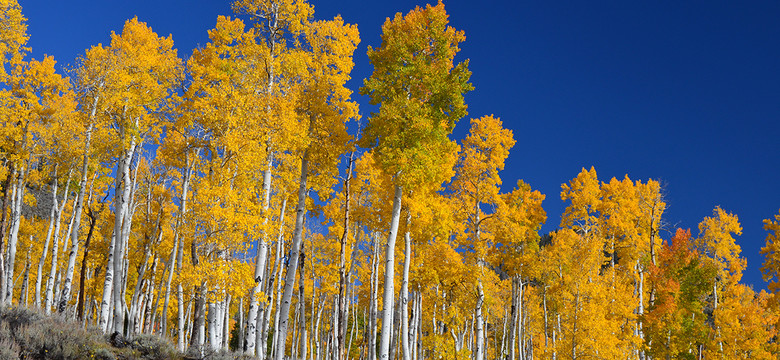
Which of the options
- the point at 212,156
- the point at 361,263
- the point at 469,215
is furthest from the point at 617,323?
the point at 212,156

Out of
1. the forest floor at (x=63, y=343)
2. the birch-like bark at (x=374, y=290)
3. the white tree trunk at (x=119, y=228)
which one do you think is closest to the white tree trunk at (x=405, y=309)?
the forest floor at (x=63, y=343)

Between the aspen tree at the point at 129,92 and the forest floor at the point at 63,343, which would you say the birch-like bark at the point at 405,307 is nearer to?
the forest floor at the point at 63,343

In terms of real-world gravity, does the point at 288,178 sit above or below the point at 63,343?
above

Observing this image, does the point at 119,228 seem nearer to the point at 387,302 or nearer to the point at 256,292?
the point at 256,292

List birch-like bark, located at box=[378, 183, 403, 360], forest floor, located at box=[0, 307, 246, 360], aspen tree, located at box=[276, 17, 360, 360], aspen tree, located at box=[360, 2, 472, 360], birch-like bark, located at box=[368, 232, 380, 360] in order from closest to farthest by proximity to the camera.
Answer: forest floor, located at box=[0, 307, 246, 360] → birch-like bark, located at box=[378, 183, 403, 360] → aspen tree, located at box=[360, 2, 472, 360] → aspen tree, located at box=[276, 17, 360, 360] → birch-like bark, located at box=[368, 232, 380, 360]

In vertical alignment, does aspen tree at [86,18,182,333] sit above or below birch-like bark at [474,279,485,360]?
above

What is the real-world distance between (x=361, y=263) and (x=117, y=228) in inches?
690

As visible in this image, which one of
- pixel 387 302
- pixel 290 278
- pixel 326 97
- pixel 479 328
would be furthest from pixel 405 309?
pixel 326 97

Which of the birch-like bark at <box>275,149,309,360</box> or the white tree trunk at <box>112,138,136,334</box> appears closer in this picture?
the white tree trunk at <box>112,138,136,334</box>

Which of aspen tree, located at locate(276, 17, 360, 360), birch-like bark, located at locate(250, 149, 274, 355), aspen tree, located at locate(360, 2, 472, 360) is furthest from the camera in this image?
aspen tree, located at locate(276, 17, 360, 360)

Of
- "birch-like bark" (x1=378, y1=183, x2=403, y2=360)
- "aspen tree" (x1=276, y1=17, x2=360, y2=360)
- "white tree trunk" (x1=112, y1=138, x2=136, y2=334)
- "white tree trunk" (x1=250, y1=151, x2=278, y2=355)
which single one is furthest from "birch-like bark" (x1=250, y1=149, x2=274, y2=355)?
"birch-like bark" (x1=378, y1=183, x2=403, y2=360)

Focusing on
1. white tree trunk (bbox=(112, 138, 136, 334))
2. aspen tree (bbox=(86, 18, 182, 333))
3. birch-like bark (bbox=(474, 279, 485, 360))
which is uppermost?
aspen tree (bbox=(86, 18, 182, 333))

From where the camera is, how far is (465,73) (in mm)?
15297

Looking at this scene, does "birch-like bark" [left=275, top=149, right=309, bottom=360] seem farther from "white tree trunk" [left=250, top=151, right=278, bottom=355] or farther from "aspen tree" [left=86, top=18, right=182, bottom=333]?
"aspen tree" [left=86, top=18, right=182, bottom=333]
